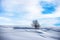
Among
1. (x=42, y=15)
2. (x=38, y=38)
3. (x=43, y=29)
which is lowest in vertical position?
(x=38, y=38)

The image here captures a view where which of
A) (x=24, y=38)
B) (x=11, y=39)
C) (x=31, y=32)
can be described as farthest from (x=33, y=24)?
(x=11, y=39)

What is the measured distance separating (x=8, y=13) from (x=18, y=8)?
16 centimetres

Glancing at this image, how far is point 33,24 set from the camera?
156 cm

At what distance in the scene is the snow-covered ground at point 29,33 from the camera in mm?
1545

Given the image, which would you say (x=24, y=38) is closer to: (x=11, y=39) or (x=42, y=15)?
(x=11, y=39)

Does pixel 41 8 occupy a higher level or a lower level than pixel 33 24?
higher

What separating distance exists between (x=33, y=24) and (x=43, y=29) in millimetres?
172

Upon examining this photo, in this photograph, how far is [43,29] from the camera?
159 cm

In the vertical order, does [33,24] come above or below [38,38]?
above

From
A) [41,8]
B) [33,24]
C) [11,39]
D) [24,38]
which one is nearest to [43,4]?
[41,8]

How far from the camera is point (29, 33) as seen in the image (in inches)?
61.8

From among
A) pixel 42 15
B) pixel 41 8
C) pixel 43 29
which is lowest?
pixel 43 29

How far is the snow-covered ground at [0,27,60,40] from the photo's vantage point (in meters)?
1.54

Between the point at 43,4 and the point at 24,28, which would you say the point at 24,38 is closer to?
the point at 24,28
